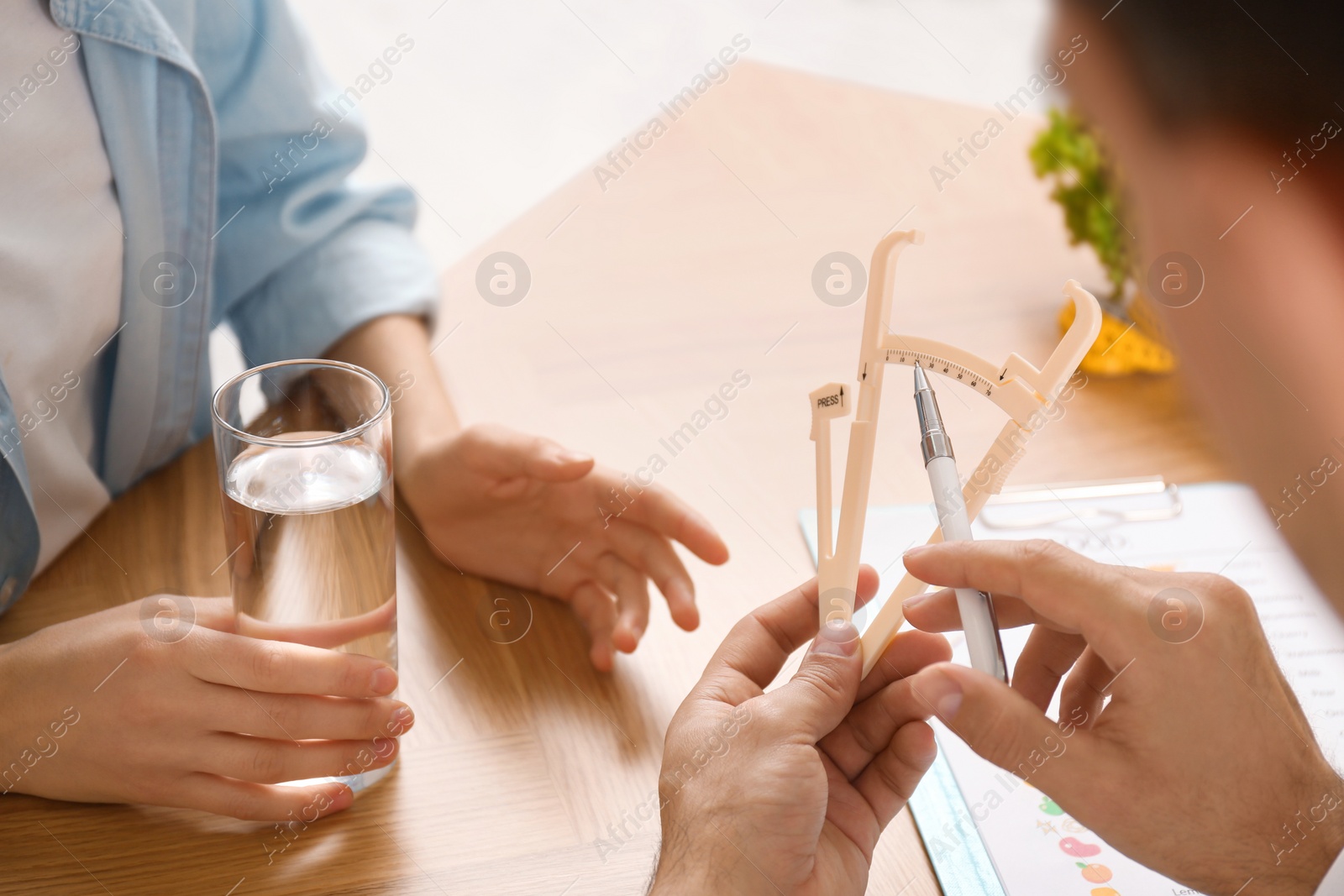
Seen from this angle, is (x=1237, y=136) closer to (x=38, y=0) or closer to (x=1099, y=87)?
(x=1099, y=87)

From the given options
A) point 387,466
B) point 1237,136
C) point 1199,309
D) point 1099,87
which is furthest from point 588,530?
point 1099,87

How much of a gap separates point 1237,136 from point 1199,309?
96 centimetres

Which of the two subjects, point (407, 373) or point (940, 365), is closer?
point (940, 365)

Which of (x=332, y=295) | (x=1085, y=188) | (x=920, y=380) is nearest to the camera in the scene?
(x=920, y=380)

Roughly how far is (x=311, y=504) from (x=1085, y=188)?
36.4 inches

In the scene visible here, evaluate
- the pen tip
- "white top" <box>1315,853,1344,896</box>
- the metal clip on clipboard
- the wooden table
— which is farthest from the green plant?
"white top" <box>1315,853,1344,896</box>

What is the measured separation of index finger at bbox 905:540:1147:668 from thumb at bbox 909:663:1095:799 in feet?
0.17

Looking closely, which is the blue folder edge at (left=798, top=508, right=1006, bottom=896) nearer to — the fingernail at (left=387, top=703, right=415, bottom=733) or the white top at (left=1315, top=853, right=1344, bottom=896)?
the white top at (left=1315, top=853, right=1344, bottom=896)

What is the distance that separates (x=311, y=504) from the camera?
2.11 ft

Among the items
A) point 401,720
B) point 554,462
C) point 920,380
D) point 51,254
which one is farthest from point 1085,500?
point 51,254

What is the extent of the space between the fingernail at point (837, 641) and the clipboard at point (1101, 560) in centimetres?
12

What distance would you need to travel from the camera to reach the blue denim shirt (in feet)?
2.85

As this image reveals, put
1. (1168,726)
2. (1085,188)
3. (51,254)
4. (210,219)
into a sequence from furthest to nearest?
(1085,188)
(210,219)
(51,254)
(1168,726)

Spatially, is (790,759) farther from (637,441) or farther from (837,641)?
(637,441)
